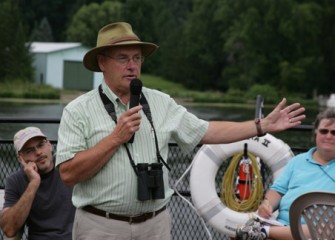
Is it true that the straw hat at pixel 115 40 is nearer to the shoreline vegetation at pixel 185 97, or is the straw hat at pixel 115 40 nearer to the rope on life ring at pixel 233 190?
the rope on life ring at pixel 233 190

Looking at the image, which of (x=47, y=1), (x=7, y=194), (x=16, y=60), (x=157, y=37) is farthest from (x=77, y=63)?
(x=7, y=194)

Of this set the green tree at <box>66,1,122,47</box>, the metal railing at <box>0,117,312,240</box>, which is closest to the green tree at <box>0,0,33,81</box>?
the green tree at <box>66,1,122,47</box>

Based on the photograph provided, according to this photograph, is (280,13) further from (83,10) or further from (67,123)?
(67,123)

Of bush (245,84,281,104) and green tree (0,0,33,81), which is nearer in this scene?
bush (245,84,281,104)

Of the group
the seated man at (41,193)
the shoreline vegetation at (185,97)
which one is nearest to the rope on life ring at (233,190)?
the seated man at (41,193)

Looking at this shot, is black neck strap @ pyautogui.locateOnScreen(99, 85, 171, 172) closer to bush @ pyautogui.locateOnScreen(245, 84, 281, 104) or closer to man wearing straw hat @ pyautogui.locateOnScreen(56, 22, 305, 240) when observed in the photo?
man wearing straw hat @ pyautogui.locateOnScreen(56, 22, 305, 240)

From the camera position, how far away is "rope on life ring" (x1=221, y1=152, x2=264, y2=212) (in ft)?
18.2

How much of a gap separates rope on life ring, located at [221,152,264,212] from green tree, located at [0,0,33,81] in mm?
63245

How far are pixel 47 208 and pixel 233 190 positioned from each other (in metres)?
1.67

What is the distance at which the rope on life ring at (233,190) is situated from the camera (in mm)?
5562

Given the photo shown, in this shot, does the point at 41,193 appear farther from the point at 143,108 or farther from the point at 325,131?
the point at 325,131

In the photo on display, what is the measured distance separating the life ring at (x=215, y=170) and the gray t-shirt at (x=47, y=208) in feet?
3.93

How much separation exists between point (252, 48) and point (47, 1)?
6208 cm

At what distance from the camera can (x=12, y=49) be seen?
70.4 m
